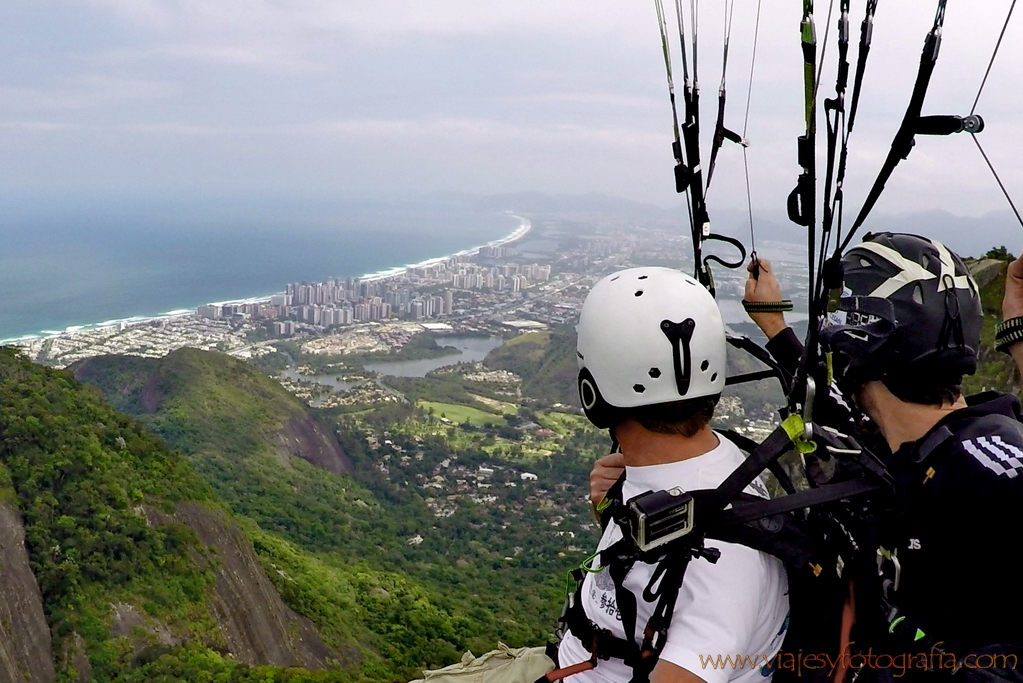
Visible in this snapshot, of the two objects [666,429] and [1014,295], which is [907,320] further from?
[666,429]

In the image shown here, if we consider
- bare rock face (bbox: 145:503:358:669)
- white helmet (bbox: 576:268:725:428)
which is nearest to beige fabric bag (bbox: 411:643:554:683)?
white helmet (bbox: 576:268:725:428)

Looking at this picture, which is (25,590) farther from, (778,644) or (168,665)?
(778,644)

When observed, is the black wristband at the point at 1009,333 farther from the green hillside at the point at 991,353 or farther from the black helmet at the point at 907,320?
the green hillside at the point at 991,353

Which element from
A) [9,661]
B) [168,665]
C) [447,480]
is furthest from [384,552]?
[9,661]

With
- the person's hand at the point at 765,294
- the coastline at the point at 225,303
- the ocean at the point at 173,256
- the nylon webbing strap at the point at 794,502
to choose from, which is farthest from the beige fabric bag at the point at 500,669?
the ocean at the point at 173,256

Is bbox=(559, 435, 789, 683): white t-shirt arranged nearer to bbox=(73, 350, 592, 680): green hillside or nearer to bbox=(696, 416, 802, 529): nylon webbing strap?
bbox=(696, 416, 802, 529): nylon webbing strap
